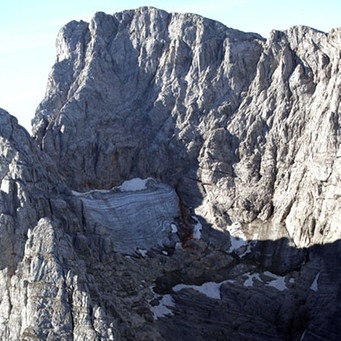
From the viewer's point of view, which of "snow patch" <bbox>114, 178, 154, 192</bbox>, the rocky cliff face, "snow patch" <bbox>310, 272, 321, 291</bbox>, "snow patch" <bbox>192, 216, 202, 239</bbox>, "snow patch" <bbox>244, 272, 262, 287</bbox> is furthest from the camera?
"snow patch" <bbox>114, 178, 154, 192</bbox>

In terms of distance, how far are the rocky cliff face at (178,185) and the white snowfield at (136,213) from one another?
24 centimetres

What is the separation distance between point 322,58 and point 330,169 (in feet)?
65.2

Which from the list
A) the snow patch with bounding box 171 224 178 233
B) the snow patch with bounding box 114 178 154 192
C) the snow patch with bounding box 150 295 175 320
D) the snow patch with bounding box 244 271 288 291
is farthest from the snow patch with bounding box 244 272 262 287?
the snow patch with bounding box 114 178 154 192

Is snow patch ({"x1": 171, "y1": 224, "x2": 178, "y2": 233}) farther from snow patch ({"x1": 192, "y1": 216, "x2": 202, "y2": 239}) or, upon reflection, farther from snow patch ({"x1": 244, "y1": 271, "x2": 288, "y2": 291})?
snow patch ({"x1": 244, "y1": 271, "x2": 288, "y2": 291})

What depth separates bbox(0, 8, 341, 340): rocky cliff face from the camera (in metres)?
92.2

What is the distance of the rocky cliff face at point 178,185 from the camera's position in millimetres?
92250

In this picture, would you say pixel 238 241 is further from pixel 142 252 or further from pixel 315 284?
pixel 315 284

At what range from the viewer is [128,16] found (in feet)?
451

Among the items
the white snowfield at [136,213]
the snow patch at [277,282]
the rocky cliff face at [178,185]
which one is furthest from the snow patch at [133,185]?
the snow patch at [277,282]

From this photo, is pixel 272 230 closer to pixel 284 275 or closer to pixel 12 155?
pixel 284 275

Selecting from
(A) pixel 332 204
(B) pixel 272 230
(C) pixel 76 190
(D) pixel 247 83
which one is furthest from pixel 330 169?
(C) pixel 76 190

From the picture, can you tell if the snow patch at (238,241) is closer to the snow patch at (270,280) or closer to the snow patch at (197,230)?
the snow patch at (197,230)

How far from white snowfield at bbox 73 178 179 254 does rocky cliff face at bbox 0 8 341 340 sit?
9.3 inches

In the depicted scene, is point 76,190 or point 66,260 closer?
point 66,260
